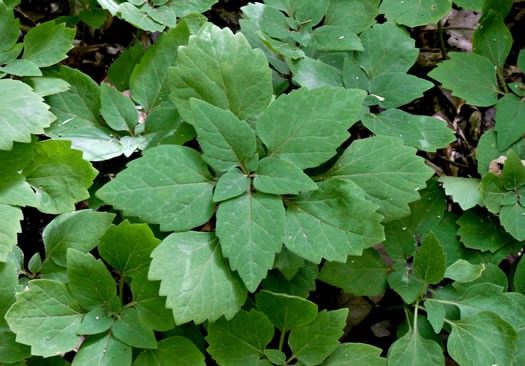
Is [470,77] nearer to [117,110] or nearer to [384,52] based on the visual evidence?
[384,52]

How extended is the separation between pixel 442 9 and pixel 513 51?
66 centimetres

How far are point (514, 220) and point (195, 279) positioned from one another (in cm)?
98

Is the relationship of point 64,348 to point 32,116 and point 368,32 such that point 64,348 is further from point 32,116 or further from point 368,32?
point 368,32

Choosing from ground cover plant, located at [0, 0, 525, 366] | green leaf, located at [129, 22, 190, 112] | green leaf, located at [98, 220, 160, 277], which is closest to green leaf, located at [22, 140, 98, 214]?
ground cover plant, located at [0, 0, 525, 366]

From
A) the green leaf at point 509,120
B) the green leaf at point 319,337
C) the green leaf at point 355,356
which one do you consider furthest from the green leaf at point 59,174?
the green leaf at point 509,120

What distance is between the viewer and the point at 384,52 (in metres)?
1.45

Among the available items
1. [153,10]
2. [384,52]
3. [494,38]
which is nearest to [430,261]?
[384,52]

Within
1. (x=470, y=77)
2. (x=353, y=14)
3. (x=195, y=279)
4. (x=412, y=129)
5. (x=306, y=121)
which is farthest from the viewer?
(x=470, y=77)

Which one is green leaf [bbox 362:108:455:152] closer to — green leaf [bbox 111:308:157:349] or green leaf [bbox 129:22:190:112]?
green leaf [bbox 129:22:190:112]

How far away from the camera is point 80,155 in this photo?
119cm

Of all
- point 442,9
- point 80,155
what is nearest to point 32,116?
point 80,155

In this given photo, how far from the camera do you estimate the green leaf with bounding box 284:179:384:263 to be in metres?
1.08

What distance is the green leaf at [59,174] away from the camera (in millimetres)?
1190

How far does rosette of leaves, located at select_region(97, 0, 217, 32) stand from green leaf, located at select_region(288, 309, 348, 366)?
910 millimetres
